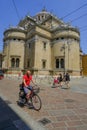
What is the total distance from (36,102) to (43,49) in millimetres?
31501

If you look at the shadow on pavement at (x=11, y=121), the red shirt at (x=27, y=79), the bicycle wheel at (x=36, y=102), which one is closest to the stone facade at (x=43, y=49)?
the red shirt at (x=27, y=79)

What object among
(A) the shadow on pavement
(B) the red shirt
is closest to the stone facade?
(B) the red shirt

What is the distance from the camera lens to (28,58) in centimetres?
3888

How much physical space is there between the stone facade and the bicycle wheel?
27.9 metres

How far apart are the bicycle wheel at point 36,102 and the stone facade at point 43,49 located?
27.9m

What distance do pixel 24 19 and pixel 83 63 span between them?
2269 centimetres

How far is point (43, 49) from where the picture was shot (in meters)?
38.4

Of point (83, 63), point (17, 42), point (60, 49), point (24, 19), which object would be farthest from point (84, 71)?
point (24, 19)

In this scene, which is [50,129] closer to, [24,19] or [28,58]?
[28,58]

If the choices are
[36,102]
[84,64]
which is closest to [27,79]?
[36,102]

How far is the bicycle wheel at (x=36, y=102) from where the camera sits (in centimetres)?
705

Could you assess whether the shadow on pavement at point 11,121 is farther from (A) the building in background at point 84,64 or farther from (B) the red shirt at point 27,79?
(A) the building in background at point 84,64

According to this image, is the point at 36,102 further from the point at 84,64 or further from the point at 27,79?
the point at 84,64

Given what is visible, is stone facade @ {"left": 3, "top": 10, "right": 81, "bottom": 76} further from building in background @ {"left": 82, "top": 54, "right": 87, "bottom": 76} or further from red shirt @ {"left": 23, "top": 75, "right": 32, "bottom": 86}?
red shirt @ {"left": 23, "top": 75, "right": 32, "bottom": 86}
